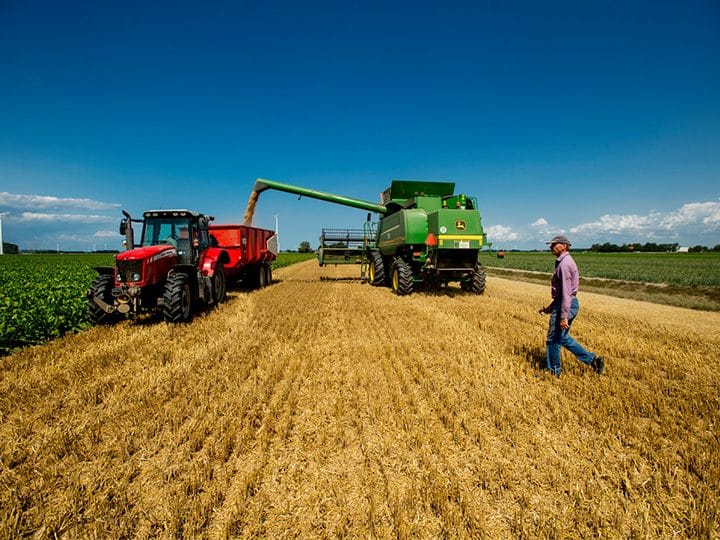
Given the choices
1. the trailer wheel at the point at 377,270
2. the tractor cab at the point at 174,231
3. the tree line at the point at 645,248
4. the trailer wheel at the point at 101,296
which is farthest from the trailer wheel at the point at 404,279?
the tree line at the point at 645,248

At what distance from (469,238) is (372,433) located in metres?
7.87

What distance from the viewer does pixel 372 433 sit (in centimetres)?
316

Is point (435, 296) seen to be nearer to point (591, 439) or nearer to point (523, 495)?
point (591, 439)

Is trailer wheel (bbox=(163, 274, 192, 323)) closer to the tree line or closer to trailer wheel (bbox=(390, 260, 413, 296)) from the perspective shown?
trailer wheel (bbox=(390, 260, 413, 296))

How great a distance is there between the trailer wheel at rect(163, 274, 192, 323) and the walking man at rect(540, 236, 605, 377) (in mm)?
6498

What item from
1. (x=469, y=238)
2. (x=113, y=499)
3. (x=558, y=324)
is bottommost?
(x=113, y=499)

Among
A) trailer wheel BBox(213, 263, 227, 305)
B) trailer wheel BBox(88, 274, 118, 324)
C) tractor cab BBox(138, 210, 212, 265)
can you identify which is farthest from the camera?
trailer wheel BBox(213, 263, 227, 305)

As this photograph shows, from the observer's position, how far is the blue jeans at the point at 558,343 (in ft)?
14.4

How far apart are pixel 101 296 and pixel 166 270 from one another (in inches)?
49.0

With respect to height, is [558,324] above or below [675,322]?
above

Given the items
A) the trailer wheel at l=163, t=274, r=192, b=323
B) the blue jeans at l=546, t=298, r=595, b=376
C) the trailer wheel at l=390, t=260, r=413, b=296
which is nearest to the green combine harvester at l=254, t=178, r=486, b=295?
the trailer wheel at l=390, t=260, r=413, b=296

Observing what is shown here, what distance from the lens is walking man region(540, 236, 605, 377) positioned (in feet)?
14.0

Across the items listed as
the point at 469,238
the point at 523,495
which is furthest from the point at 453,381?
the point at 469,238

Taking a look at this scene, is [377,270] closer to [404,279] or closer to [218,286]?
[404,279]
